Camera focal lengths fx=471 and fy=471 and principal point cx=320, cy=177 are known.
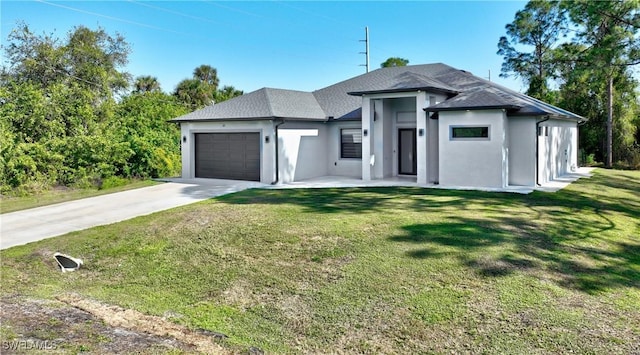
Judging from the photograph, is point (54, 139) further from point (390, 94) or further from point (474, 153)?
point (474, 153)

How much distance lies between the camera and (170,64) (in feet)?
126

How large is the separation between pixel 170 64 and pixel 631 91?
108 feet

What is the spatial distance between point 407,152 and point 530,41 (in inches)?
804

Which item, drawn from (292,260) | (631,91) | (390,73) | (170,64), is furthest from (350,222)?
(170,64)

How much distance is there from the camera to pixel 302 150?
19250 millimetres

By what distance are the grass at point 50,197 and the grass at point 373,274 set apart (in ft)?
15.6

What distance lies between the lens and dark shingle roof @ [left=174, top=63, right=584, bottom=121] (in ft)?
52.6

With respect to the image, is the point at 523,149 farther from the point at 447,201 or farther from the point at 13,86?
the point at 13,86

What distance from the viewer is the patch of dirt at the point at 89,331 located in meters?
5.05

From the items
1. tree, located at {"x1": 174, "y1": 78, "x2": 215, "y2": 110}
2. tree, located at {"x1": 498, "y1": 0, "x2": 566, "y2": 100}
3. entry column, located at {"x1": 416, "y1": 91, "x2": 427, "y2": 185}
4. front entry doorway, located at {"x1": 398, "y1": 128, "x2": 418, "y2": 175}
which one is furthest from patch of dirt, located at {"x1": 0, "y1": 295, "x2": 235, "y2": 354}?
tree, located at {"x1": 174, "y1": 78, "x2": 215, "y2": 110}

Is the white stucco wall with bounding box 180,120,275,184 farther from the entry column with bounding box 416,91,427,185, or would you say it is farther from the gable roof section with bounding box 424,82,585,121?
the gable roof section with bounding box 424,82,585,121

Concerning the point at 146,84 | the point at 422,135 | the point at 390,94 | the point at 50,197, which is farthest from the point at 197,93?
the point at 422,135

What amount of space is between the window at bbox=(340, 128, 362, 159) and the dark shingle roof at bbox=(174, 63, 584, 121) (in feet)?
2.24

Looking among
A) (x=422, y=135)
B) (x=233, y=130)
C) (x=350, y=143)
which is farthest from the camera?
(x=350, y=143)
